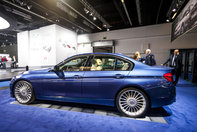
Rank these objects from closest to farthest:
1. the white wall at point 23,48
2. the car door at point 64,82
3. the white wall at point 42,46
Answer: the car door at point 64,82, the white wall at point 42,46, the white wall at point 23,48

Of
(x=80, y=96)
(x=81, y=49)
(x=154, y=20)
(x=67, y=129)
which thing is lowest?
(x=67, y=129)

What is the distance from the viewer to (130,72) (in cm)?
181

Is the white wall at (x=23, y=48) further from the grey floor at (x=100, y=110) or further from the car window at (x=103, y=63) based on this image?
the car window at (x=103, y=63)

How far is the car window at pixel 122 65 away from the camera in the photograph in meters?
1.89

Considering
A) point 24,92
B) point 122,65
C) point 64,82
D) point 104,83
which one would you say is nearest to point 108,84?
point 104,83

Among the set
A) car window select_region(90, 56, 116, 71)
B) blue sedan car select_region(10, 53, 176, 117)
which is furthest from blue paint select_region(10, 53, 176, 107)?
car window select_region(90, 56, 116, 71)

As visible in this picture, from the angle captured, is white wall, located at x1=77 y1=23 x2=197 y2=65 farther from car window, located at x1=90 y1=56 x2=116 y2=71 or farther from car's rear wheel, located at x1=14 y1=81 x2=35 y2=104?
car's rear wheel, located at x1=14 y1=81 x2=35 y2=104

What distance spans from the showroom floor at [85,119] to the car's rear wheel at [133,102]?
128mm

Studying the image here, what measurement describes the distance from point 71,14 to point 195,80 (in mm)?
8393

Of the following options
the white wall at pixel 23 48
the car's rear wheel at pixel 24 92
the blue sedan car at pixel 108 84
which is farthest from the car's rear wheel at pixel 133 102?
Answer: the white wall at pixel 23 48

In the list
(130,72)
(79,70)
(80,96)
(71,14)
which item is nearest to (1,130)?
(80,96)

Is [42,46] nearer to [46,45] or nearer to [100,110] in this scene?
[46,45]

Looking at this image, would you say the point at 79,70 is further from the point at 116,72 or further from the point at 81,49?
the point at 81,49

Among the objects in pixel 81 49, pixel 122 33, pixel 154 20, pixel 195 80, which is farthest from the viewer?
pixel 81 49
